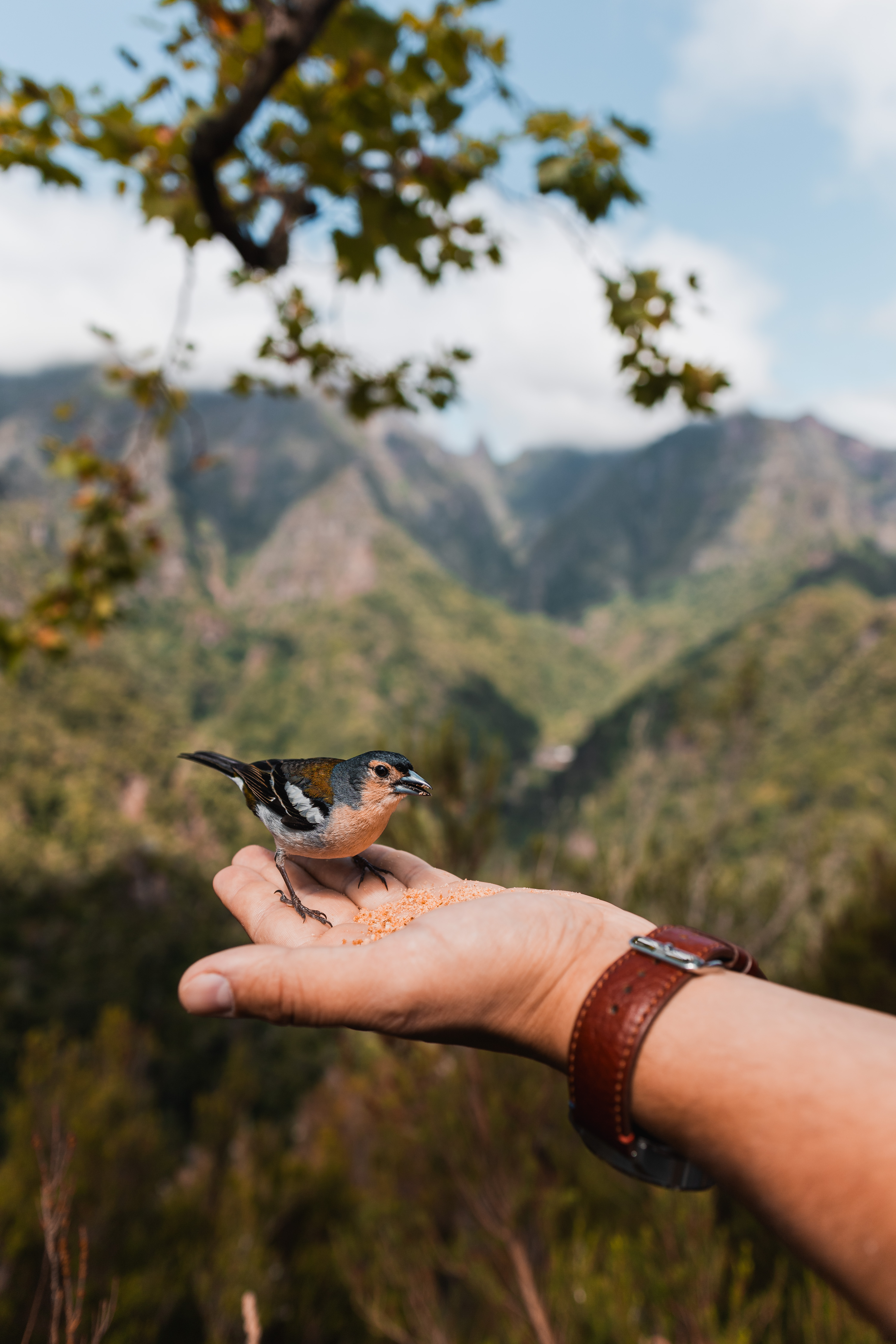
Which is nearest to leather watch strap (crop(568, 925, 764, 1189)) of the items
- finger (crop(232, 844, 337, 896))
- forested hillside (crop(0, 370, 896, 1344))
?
finger (crop(232, 844, 337, 896))

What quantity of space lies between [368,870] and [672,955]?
147 centimetres

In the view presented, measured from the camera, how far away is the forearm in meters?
1.44

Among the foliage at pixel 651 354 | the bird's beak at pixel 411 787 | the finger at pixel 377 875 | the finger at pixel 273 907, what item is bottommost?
the finger at pixel 273 907

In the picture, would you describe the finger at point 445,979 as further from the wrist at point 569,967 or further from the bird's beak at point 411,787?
the bird's beak at point 411,787

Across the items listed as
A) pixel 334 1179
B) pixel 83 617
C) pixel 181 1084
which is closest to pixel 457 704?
pixel 181 1084

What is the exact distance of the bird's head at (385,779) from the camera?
2.79 meters

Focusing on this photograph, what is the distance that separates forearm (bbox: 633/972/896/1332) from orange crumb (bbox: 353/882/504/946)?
32.5 inches

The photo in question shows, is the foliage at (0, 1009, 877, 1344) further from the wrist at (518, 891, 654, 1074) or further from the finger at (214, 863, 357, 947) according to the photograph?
the finger at (214, 863, 357, 947)

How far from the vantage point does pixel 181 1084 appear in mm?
53094

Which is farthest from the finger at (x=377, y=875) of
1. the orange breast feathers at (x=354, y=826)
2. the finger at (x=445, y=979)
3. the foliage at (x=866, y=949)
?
the foliage at (x=866, y=949)

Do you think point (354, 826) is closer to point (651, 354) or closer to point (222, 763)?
point (222, 763)

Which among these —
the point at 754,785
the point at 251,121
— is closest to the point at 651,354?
the point at 251,121

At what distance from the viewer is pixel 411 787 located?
9.17 feet

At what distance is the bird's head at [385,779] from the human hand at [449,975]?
1.74 feet
